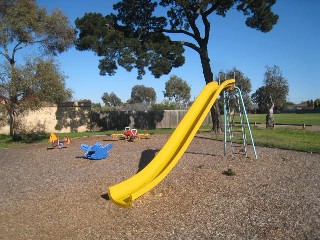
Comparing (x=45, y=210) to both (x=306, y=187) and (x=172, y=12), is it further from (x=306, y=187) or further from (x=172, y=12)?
(x=172, y=12)

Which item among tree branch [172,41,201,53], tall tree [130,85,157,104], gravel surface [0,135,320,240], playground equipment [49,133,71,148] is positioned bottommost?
gravel surface [0,135,320,240]

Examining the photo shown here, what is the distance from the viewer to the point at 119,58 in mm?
19109

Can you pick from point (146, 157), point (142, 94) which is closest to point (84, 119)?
point (146, 157)

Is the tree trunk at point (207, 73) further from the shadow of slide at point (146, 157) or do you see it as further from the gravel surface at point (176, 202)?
the gravel surface at point (176, 202)

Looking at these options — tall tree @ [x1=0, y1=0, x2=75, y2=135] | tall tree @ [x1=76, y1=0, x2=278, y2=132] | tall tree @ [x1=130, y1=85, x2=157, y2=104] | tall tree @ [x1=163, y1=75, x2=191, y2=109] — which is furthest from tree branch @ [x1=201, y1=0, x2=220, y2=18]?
tall tree @ [x1=130, y1=85, x2=157, y2=104]

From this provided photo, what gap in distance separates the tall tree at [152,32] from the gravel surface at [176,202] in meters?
9.18

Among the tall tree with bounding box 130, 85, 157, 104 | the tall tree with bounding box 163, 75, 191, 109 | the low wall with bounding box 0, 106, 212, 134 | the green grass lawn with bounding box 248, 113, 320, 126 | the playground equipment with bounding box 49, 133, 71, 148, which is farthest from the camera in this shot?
the tall tree with bounding box 130, 85, 157, 104

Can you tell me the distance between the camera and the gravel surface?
537cm

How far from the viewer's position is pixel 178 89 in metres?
64.3

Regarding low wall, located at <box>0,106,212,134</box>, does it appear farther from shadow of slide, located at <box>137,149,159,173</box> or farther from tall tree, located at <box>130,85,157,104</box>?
Result: tall tree, located at <box>130,85,157,104</box>

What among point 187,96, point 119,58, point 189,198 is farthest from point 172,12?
point 187,96

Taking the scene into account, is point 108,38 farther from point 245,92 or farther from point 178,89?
point 178,89

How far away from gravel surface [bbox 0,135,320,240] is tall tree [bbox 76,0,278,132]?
918 cm

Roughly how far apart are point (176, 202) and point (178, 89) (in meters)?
58.0
